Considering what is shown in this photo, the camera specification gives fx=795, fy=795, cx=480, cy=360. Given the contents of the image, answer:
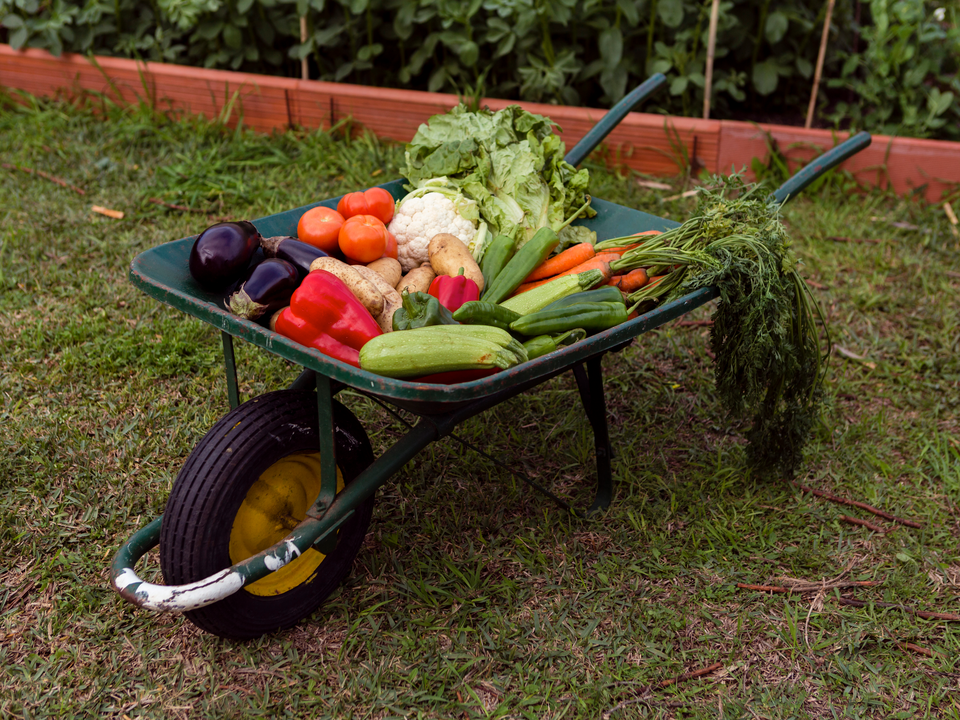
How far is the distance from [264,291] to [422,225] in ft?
2.20

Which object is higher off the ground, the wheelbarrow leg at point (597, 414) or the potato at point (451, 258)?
the potato at point (451, 258)

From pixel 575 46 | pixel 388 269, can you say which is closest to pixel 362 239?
pixel 388 269

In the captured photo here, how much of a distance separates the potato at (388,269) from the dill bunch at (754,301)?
0.67 metres

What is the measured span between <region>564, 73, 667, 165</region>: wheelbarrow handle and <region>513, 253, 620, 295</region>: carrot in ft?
2.03

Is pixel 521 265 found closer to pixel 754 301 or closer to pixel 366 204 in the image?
pixel 366 204

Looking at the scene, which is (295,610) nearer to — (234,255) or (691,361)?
(234,255)

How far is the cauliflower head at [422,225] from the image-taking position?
2.44 metres

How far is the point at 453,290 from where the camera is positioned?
204 cm

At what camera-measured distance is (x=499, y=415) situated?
3.01 metres

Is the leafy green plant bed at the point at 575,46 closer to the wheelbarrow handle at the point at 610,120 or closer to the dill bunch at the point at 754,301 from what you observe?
the wheelbarrow handle at the point at 610,120

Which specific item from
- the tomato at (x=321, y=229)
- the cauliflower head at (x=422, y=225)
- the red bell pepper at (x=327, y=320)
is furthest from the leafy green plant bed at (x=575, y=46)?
the red bell pepper at (x=327, y=320)

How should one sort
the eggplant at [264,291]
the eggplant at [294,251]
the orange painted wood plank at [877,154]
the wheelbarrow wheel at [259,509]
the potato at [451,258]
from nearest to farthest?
the wheelbarrow wheel at [259,509] < the eggplant at [264,291] < the eggplant at [294,251] < the potato at [451,258] < the orange painted wood plank at [877,154]

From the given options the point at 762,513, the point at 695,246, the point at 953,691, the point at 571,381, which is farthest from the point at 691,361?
the point at 953,691

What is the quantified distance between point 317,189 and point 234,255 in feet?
7.86
